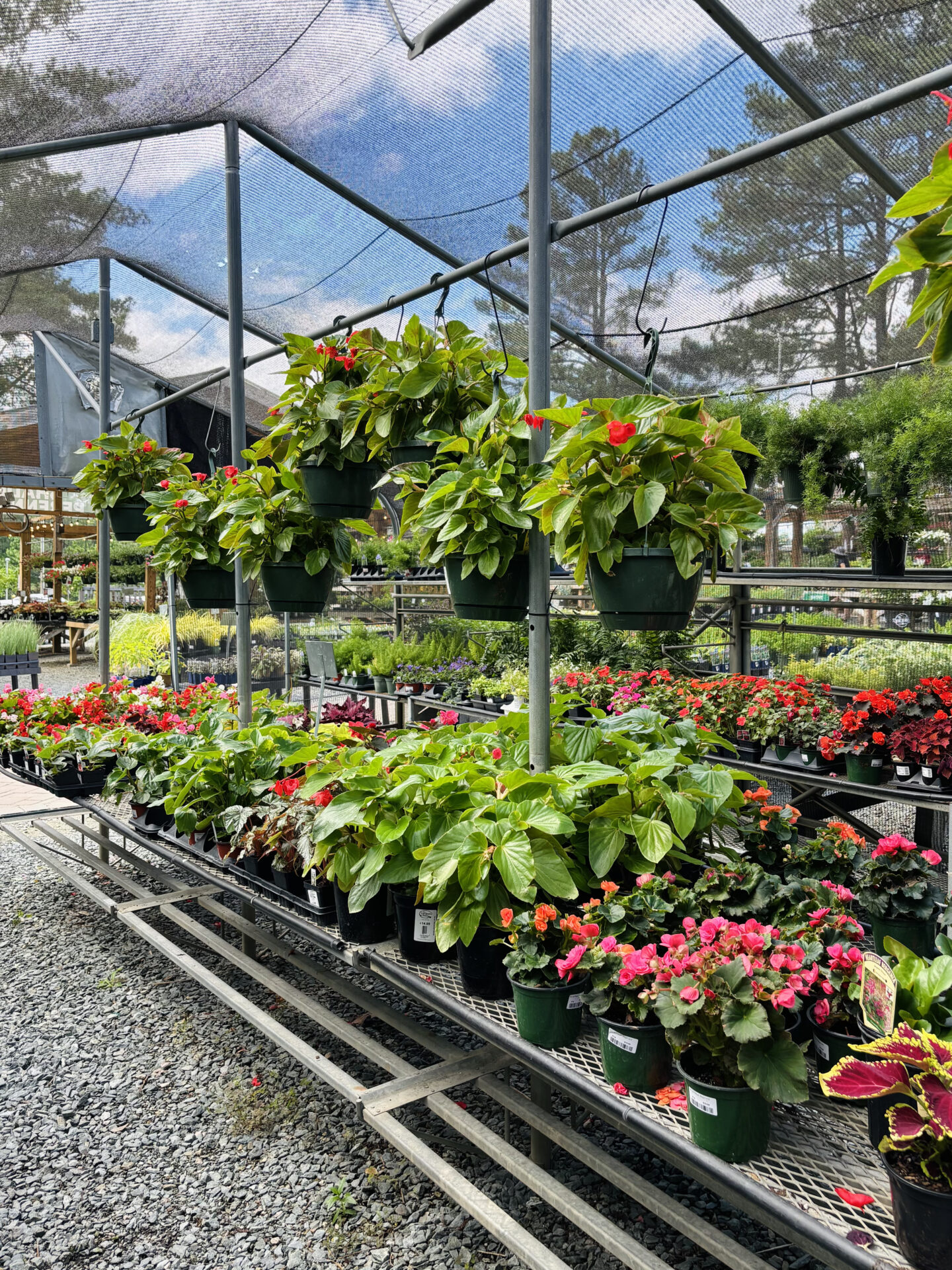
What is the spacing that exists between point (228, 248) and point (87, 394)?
5.74 metres

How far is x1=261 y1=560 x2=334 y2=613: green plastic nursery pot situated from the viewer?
2.65 metres

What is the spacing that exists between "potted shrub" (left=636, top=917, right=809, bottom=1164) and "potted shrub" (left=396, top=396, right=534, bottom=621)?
0.80m

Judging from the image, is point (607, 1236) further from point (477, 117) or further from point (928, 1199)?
point (477, 117)

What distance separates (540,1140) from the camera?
6.35ft

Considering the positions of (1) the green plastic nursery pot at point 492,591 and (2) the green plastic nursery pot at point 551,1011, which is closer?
(2) the green plastic nursery pot at point 551,1011

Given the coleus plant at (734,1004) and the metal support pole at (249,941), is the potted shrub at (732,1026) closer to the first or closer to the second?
the coleus plant at (734,1004)

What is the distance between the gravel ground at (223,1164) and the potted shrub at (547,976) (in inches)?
23.2

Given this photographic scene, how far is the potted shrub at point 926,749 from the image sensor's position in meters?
2.85

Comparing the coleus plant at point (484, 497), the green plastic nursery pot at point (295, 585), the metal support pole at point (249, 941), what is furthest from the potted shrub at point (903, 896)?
the metal support pole at point (249, 941)

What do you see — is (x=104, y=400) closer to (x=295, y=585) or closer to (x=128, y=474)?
(x=128, y=474)

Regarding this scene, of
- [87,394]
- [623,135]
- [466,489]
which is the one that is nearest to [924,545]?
[623,135]

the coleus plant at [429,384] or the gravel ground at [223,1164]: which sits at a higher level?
the coleus plant at [429,384]

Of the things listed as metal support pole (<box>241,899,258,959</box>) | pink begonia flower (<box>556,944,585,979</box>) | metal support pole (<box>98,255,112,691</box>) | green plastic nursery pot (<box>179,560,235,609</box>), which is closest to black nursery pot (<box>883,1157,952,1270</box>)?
pink begonia flower (<box>556,944,585,979</box>)

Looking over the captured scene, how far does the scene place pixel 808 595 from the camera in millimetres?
3982
